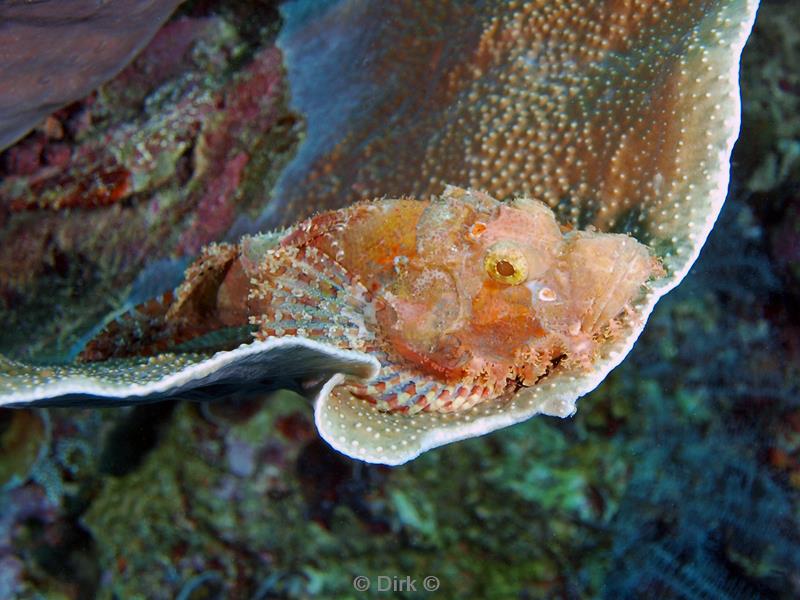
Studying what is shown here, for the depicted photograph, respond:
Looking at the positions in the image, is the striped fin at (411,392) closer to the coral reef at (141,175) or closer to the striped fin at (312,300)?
the striped fin at (312,300)

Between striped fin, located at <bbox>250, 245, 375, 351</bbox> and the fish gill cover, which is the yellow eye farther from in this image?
striped fin, located at <bbox>250, 245, 375, 351</bbox>

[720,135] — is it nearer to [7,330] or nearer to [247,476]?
[247,476]

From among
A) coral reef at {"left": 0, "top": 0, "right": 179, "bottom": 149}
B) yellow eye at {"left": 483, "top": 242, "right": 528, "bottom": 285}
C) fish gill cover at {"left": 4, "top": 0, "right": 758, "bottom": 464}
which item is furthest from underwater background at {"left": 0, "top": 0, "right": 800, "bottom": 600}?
yellow eye at {"left": 483, "top": 242, "right": 528, "bottom": 285}

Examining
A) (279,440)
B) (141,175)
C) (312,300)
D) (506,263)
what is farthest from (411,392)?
(141,175)

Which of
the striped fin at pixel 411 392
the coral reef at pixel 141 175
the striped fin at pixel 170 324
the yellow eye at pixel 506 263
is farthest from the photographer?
the coral reef at pixel 141 175

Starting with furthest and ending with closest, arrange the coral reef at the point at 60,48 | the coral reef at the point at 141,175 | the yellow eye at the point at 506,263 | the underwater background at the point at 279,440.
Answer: the coral reef at the point at 141,175 < the underwater background at the point at 279,440 < the coral reef at the point at 60,48 < the yellow eye at the point at 506,263

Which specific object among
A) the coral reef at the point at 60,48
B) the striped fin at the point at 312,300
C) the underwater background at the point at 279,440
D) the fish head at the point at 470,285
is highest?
the coral reef at the point at 60,48

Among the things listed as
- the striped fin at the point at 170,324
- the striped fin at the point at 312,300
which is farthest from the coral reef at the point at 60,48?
the striped fin at the point at 312,300

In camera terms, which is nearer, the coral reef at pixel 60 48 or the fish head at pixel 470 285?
the fish head at pixel 470 285

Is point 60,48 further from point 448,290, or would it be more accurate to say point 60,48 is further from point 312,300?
point 448,290
